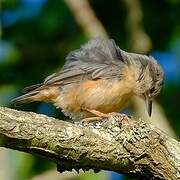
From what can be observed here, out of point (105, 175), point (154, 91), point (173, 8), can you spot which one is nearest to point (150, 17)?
point (173, 8)

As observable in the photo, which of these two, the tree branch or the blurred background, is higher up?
the blurred background

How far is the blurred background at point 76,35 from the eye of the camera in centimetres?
748

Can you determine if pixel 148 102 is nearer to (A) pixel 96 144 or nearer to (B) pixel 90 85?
(B) pixel 90 85

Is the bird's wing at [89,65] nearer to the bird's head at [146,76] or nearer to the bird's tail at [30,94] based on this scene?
the bird's tail at [30,94]

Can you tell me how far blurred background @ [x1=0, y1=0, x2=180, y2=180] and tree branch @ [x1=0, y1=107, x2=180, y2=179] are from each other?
8.22ft

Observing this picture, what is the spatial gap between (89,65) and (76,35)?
1031 millimetres

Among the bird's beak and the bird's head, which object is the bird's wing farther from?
the bird's beak

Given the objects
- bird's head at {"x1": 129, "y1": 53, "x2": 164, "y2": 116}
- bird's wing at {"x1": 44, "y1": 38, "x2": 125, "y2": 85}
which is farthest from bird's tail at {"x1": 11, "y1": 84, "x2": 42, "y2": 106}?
bird's head at {"x1": 129, "y1": 53, "x2": 164, "y2": 116}

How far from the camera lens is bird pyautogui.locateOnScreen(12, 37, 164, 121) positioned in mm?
6996

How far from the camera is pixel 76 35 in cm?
805

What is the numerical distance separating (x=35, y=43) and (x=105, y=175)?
227 cm

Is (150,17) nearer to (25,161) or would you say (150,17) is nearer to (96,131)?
(25,161)

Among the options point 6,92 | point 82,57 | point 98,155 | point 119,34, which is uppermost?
point 119,34

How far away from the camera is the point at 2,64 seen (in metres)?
7.68
